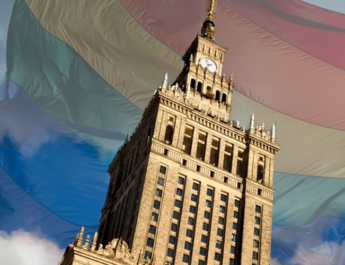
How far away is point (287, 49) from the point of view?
104938 mm

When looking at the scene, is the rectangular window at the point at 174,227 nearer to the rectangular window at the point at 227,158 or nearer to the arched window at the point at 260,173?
the rectangular window at the point at 227,158

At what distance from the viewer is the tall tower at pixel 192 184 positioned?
90.6 metres

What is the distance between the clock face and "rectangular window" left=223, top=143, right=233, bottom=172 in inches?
877

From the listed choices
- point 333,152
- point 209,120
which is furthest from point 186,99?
point 333,152

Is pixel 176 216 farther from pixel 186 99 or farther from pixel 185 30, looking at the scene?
pixel 185 30

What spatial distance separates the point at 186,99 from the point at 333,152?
89.3 feet

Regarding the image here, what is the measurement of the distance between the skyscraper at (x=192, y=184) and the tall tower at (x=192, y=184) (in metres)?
0.16

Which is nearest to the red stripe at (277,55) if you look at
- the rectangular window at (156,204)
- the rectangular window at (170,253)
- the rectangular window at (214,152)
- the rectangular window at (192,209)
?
the rectangular window at (214,152)

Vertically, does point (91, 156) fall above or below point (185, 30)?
below

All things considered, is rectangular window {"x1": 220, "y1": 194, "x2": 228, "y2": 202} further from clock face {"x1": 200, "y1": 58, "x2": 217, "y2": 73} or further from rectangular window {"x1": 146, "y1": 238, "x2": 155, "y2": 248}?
clock face {"x1": 200, "y1": 58, "x2": 217, "y2": 73}

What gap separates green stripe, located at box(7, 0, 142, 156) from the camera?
10612 centimetres

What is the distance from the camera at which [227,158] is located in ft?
347

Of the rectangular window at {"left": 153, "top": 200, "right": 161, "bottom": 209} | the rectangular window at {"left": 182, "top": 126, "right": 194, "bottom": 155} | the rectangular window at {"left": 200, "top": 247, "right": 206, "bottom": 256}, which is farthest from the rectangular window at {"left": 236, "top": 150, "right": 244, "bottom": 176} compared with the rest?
the rectangular window at {"left": 153, "top": 200, "right": 161, "bottom": 209}

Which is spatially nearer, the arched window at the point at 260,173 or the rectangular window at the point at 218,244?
the rectangular window at the point at 218,244
